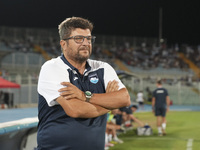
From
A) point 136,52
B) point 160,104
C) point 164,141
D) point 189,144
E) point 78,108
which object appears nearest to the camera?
point 78,108

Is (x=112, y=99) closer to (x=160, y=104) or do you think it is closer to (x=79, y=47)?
(x=79, y=47)

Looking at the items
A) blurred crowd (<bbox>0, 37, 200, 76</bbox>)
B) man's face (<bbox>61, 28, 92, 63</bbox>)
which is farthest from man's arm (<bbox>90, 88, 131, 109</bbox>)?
blurred crowd (<bbox>0, 37, 200, 76</bbox>)

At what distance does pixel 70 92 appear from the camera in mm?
2568

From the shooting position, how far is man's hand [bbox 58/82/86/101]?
101 inches

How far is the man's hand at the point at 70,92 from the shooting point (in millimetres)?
2566

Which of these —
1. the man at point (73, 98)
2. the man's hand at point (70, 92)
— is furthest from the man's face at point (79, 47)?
the man's hand at point (70, 92)

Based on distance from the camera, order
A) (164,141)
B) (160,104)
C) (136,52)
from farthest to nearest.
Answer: (136,52) < (160,104) < (164,141)

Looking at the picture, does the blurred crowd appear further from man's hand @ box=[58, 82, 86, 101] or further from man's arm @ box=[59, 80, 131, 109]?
man's hand @ box=[58, 82, 86, 101]

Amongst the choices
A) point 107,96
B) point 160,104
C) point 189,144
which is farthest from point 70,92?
point 160,104

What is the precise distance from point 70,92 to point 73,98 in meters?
0.06

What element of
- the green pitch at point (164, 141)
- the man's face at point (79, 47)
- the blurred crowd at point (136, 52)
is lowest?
the green pitch at point (164, 141)

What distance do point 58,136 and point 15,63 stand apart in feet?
83.8

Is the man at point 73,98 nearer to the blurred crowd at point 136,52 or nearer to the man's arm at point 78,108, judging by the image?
the man's arm at point 78,108

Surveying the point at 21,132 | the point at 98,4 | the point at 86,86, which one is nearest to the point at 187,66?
the point at 98,4
